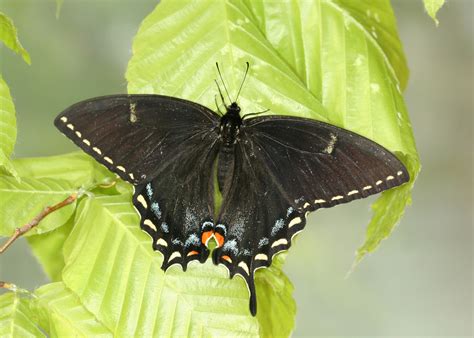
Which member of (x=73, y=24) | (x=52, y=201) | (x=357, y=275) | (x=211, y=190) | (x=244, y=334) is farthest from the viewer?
(x=357, y=275)

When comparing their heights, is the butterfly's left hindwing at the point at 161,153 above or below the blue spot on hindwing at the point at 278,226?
above

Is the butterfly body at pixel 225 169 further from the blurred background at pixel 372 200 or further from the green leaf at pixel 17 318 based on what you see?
the blurred background at pixel 372 200

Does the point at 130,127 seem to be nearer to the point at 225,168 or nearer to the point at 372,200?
the point at 225,168

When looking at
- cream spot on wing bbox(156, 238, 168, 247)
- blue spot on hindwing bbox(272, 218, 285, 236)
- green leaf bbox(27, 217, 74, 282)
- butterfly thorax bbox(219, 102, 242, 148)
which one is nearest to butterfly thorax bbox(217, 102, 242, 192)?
butterfly thorax bbox(219, 102, 242, 148)

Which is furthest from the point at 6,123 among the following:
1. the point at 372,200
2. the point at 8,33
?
the point at 372,200

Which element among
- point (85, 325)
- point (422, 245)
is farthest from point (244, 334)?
point (422, 245)

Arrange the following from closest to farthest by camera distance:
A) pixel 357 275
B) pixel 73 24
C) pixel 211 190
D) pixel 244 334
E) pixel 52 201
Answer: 1. pixel 244 334
2. pixel 52 201
3. pixel 211 190
4. pixel 73 24
5. pixel 357 275

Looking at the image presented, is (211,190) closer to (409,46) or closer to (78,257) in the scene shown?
(78,257)

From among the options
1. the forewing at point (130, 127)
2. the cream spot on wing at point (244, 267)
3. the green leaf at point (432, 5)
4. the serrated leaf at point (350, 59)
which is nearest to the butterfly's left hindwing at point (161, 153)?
the forewing at point (130, 127)
